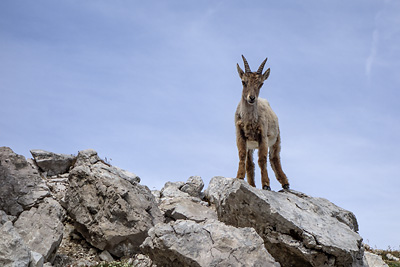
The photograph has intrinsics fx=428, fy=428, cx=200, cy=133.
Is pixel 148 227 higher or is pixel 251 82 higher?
pixel 251 82

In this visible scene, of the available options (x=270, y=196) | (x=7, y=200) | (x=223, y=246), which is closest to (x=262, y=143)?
(x=270, y=196)

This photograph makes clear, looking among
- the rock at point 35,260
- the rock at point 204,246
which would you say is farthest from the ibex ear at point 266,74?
the rock at point 35,260

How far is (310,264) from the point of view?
494 inches

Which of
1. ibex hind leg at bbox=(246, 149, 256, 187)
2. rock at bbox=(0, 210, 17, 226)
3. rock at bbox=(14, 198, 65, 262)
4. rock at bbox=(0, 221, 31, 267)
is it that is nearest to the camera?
rock at bbox=(0, 221, 31, 267)

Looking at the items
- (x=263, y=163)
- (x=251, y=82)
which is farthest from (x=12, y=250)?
(x=251, y=82)

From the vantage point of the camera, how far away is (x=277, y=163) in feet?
54.1

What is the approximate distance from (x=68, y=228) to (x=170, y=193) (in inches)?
203

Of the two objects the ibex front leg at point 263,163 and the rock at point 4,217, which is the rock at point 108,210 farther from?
the ibex front leg at point 263,163

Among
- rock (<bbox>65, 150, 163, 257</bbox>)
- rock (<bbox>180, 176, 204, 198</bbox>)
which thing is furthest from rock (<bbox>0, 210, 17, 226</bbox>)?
rock (<bbox>180, 176, 204, 198</bbox>)

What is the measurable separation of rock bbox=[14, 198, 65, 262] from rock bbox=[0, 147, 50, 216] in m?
0.34

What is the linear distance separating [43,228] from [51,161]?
5.20 metres

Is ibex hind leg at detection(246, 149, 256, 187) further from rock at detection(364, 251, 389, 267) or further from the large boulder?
rock at detection(364, 251, 389, 267)

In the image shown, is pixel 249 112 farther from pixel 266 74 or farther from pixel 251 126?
pixel 266 74

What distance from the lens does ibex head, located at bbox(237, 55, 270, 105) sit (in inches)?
545
